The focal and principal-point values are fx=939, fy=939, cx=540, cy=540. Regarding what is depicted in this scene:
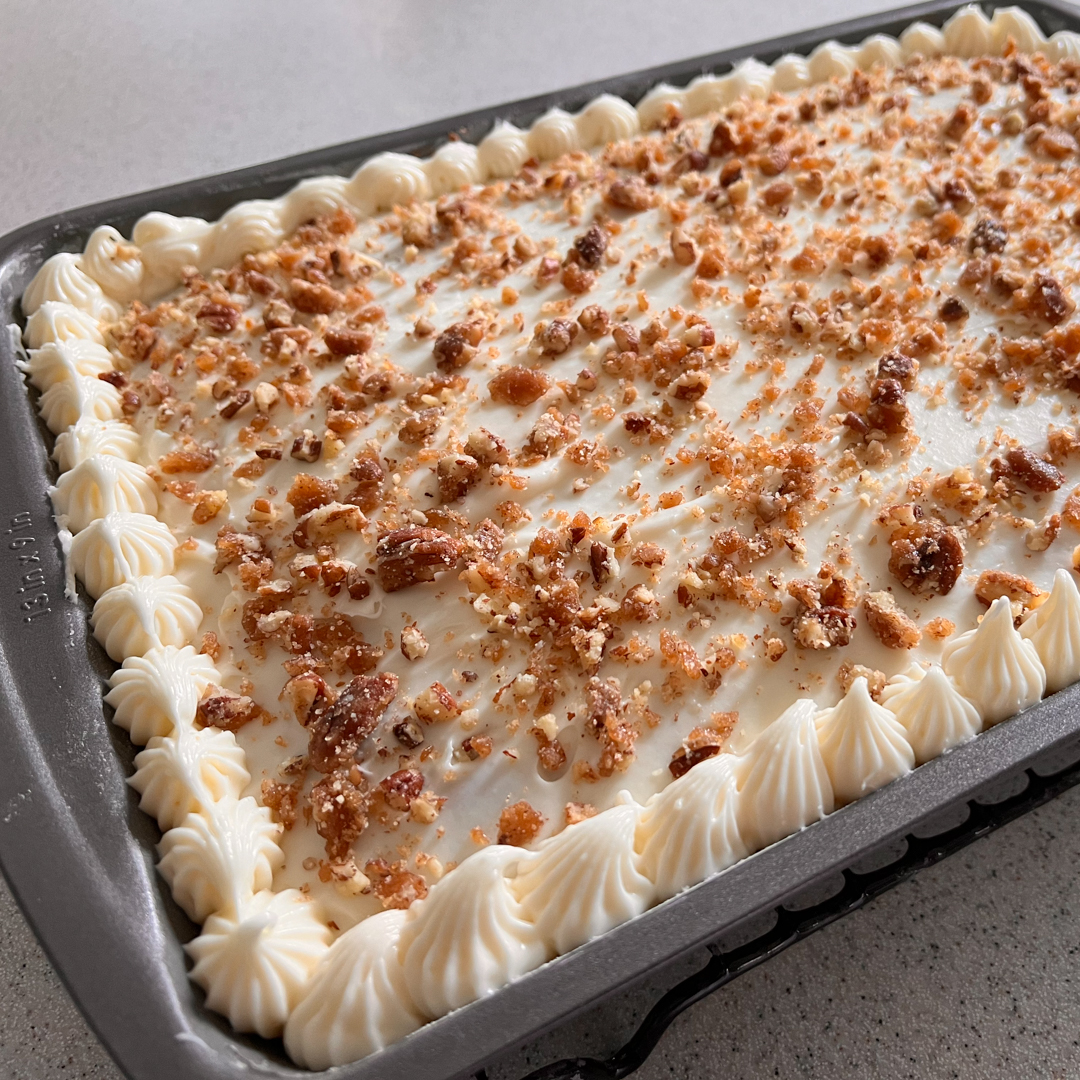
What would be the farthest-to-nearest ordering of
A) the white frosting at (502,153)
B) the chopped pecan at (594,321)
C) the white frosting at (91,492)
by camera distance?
the white frosting at (502,153) → the chopped pecan at (594,321) → the white frosting at (91,492)

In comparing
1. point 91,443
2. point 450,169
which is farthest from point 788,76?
point 91,443

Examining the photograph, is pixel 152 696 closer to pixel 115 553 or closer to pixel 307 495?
pixel 115 553

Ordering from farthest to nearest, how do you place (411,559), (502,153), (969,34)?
(969,34)
(502,153)
(411,559)

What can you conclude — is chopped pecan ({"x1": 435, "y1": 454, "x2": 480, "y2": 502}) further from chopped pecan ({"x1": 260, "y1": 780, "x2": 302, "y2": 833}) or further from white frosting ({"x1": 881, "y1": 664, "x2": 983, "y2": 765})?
white frosting ({"x1": 881, "y1": 664, "x2": 983, "y2": 765})

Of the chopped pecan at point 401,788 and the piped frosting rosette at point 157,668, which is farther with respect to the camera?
the chopped pecan at point 401,788

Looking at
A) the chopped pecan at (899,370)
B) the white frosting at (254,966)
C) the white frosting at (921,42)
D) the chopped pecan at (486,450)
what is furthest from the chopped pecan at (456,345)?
the white frosting at (921,42)

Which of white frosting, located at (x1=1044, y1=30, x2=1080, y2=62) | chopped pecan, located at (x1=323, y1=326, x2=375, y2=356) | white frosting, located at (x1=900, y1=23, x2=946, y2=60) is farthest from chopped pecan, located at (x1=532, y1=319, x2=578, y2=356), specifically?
white frosting, located at (x1=1044, y1=30, x2=1080, y2=62)

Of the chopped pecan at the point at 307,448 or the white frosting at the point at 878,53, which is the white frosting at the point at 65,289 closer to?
the chopped pecan at the point at 307,448
